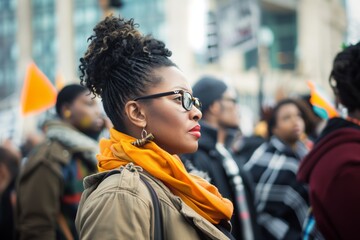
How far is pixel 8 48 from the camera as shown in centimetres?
5056

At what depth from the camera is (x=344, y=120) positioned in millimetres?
3275

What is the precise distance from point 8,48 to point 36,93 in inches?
1763

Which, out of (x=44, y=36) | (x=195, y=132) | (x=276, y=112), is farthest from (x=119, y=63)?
(x=44, y=36)

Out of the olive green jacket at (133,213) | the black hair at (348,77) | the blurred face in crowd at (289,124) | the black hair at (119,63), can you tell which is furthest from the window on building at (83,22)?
the olive green jacket at (133,213)

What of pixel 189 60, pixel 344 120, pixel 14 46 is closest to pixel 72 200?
pixel 344 120

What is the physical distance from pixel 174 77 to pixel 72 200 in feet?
7.89

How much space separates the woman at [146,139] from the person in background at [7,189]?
3055 mm

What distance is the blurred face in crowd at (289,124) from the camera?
5824 mm

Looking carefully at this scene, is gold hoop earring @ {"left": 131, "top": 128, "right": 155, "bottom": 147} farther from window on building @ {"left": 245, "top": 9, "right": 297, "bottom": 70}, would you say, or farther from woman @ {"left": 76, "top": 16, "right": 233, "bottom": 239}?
window on building @ {"left": 245, "top": 9, "right": 297, "bottom": 70}

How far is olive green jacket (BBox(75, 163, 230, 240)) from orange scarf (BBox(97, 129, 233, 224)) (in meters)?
0.04

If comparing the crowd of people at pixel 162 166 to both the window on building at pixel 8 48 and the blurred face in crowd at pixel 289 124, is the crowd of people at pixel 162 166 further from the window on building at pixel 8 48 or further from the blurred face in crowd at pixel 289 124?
the window on building at pixel 8 48

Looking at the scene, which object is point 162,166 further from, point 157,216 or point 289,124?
point 289,124

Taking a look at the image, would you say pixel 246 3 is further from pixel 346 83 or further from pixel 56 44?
pixel 56 44

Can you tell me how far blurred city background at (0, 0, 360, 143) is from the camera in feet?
134
